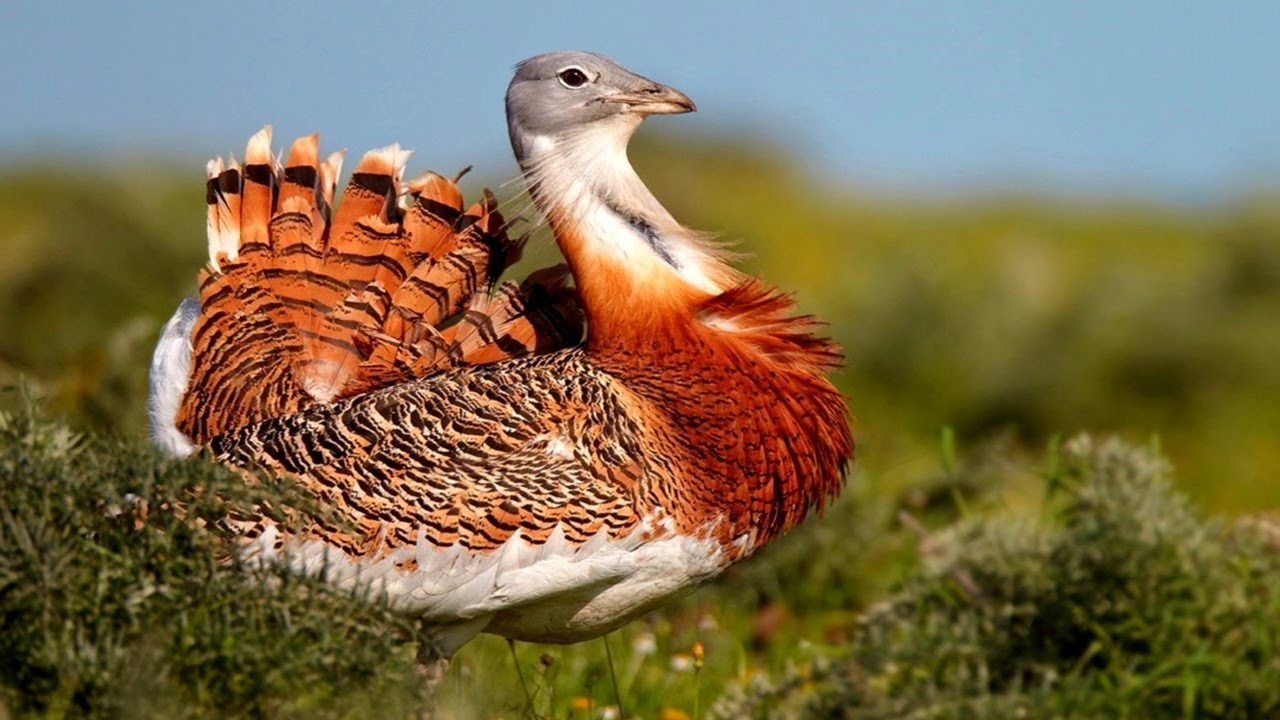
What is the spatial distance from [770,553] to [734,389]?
6.60ft

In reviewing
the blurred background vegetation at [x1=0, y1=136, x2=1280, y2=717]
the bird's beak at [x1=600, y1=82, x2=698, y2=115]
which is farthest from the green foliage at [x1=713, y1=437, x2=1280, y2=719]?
the bird's beak at [x1=600, y1=82, x2=698, y2=115]

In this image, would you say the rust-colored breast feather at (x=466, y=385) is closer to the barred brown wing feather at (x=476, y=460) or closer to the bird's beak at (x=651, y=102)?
the barred brown wing feather at (x=476, y=460)

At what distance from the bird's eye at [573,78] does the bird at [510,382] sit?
1cm

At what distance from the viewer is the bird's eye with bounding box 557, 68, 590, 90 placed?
408cm


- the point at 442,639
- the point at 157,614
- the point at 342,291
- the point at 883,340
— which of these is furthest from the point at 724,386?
the point at 883,340

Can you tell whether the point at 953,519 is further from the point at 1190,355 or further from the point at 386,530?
the point at 1190,355

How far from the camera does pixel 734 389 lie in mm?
3828

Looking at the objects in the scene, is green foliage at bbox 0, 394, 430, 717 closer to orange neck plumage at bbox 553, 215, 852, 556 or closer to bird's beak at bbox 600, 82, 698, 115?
orange neck plumage at bbox 553, 215, 852, 556

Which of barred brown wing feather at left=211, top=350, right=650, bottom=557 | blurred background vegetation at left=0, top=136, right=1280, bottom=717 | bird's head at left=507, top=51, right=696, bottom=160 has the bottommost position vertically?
blurred background vegetation at left=0, top=136, right=1280, bottom=717

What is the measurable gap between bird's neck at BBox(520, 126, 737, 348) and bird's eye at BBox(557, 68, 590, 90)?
130 millimetres

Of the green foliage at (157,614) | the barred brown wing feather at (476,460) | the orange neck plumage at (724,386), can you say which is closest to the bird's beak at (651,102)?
the orange neck plumage at (724,386)

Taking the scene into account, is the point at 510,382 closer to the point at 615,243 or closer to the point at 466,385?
the point at 466,385

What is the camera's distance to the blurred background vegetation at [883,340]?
5.21 metres

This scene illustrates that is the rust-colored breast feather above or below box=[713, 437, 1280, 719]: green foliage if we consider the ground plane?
above
